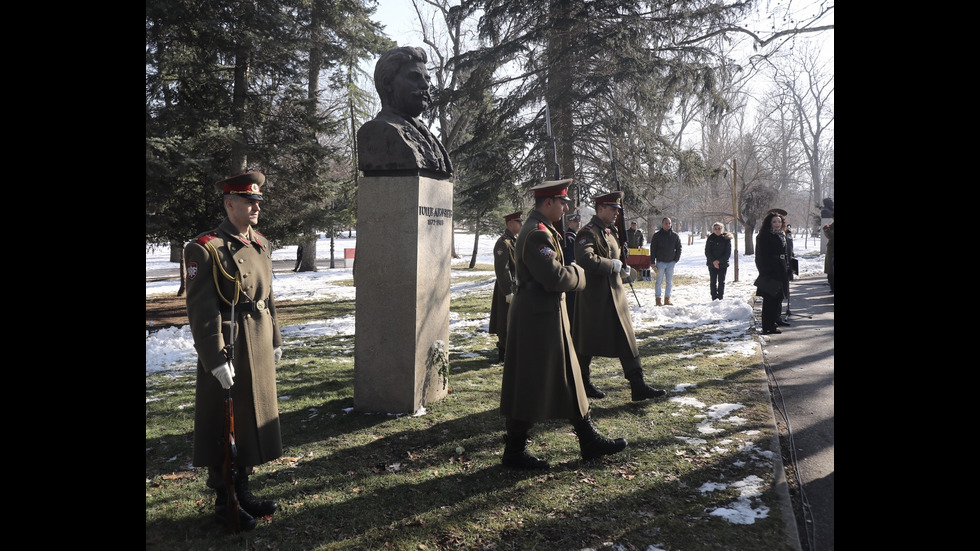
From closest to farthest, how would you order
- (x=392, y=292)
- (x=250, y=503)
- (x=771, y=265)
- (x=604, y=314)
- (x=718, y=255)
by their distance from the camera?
(x=250, y=503)
(x=392, y=292)
(x=604, y=314)
(x=771, y=265)
(x=718, y=255)

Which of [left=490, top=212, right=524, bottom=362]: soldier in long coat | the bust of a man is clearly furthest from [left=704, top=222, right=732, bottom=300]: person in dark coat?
the bust of a man

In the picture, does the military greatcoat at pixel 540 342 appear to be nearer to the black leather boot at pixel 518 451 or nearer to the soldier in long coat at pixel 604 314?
the black leather boot at pixel 518 451

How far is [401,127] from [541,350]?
304 centimetres

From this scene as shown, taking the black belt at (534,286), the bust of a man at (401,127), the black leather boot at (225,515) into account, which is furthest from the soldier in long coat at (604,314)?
the black leather boot at (225,515)

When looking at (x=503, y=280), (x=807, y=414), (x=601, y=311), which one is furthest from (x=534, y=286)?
(x=503, y=280)

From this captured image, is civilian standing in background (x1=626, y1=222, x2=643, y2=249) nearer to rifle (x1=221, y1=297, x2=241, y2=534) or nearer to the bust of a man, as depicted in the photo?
the bust of a man

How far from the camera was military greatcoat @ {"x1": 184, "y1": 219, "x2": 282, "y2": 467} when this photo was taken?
361 centimetres

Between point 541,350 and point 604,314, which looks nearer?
point 541,350

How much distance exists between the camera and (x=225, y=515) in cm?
383

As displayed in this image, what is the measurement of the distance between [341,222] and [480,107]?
19.2ft

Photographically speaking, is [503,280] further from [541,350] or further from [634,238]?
[634,238]

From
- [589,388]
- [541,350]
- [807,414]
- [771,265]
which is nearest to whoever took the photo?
[541,350]

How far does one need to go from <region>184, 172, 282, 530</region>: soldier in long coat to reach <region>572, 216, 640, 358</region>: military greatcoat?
133 inches
